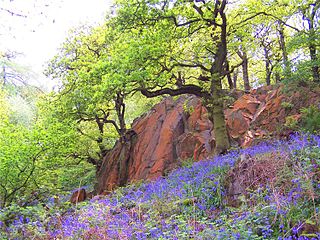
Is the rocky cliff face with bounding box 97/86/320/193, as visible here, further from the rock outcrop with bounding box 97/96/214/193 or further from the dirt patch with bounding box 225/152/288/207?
the dirt patch with bounding box 225/152/288/207

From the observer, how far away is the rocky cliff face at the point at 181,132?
1387cm

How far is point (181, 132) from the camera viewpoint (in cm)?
1667

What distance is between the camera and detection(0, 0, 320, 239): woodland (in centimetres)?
439

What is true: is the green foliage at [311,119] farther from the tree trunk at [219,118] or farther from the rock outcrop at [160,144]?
the rock outcrop at [160,144]

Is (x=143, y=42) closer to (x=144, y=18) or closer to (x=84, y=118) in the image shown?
(x=144, y=18)

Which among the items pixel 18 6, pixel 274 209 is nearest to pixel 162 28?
pixel 18 6

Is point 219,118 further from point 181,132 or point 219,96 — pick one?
→ point 181,132

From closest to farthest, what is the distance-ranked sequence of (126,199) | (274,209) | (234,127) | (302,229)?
1. (302,229)
2. (274,209)
3. (126,199)
4. (234,127)

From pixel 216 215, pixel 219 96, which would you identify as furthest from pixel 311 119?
pixel 216 215

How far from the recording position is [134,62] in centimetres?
1066

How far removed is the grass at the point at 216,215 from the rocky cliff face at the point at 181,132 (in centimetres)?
725

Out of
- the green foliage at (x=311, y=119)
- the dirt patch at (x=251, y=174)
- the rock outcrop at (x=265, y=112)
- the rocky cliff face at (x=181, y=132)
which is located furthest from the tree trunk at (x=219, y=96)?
the dirt patch at (x=251, y=174)

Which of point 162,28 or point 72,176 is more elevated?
point 162,28

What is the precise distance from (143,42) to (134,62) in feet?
2.25
